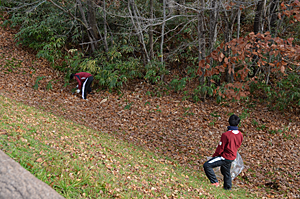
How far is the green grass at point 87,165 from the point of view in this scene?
3277 millimetres

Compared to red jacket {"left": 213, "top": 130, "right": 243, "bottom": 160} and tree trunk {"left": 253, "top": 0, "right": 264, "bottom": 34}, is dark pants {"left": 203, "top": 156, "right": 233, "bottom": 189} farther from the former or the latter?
tree trunk {"left": 253, "top": 0, "right": 264, "bottom": 34}

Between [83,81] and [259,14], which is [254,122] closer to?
[259,14]

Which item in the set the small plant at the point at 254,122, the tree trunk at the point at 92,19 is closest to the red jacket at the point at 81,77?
the tree trunk at the point at 92,19

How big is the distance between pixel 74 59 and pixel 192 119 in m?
7.09

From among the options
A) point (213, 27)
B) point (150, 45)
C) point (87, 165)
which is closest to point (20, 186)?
point (87, 165)

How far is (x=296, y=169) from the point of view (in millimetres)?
6758

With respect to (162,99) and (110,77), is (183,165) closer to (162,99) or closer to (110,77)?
(162,99)

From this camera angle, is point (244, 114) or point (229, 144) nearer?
point (229, 144)

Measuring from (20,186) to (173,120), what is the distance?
288 inches

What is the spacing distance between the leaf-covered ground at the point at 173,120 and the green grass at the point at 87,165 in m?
1.11

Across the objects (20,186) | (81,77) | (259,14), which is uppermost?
(259,14)

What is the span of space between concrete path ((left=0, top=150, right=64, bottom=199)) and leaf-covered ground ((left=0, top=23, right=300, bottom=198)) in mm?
5079

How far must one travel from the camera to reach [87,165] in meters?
3.95

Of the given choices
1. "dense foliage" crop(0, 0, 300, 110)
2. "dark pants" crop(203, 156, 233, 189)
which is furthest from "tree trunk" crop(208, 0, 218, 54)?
"dark pants" crop(203, 156, 233, 189)
